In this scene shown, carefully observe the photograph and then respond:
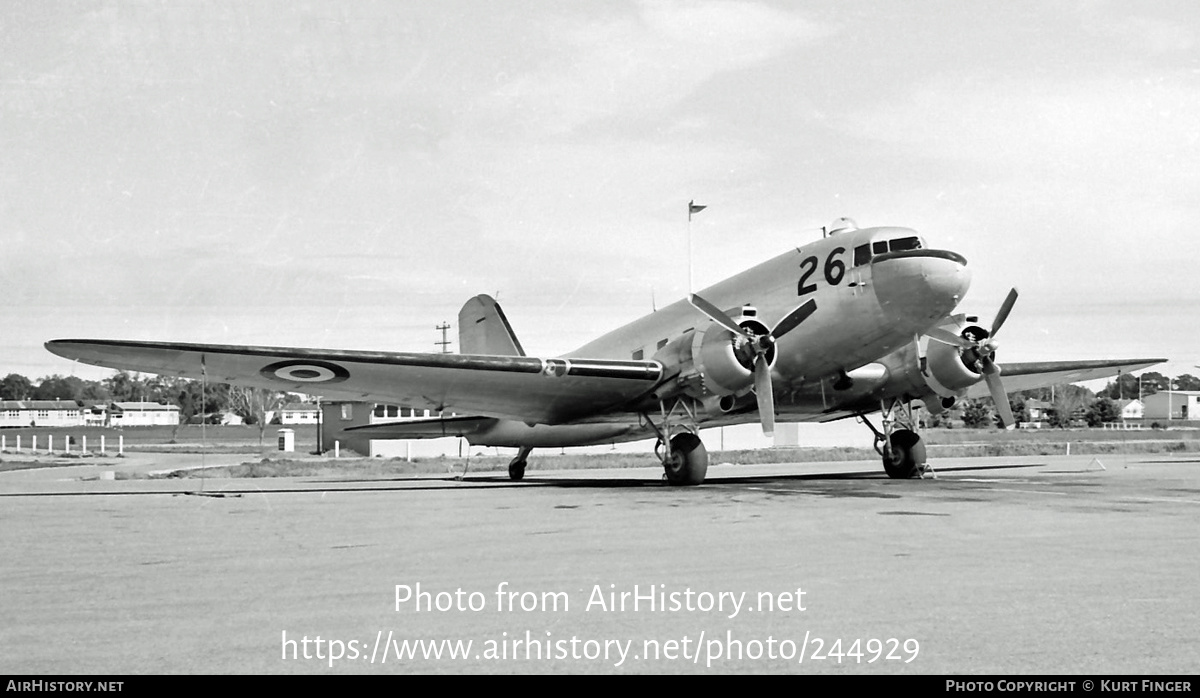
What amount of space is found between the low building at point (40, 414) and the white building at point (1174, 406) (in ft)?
538

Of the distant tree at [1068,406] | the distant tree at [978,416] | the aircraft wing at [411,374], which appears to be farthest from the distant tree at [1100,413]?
the aircraft wing at [411,374]

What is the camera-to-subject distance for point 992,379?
22844mm

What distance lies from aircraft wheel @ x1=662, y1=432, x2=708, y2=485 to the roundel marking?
23.2ft

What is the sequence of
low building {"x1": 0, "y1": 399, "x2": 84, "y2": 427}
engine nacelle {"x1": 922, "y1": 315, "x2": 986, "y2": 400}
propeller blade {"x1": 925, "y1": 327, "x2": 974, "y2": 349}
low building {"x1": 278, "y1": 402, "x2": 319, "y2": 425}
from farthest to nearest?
low building {"x1": 278, "y1": 402, "x2": 319, "y2": 425}
low building {"x1": 0, "y1": 399, "x2": 84, "y2": 427}
engine nacelle {"x1": 922, "y1": 315, "x2": 986, "y2": 400}
propeller blade {"x1": 925, "y1": 327, "x2": 974, "y2": 349}

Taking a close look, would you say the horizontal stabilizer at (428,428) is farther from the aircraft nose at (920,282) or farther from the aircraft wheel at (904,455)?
the aircraft nose at (920,282)

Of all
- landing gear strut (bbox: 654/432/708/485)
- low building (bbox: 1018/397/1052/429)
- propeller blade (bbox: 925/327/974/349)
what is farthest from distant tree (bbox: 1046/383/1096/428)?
landing gear strut (bbox: 654/432/708/485)

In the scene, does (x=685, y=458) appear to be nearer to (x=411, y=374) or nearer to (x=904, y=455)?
(x=411, y=374)

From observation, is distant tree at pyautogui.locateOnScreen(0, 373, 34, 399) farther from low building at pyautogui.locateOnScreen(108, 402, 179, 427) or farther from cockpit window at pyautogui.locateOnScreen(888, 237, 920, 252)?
cockpit window at pyautogui.locateOnScreen(888, 237, 920, 252)

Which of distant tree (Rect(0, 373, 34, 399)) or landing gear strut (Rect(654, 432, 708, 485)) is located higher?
distant tree (Rect(0, 373, 34, 399))

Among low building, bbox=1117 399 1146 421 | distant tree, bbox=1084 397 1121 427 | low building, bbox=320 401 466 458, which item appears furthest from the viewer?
low building, bbox=1117 399 1146 421

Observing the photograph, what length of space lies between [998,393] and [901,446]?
299 cm

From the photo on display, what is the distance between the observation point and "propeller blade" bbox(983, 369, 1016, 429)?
2212cm

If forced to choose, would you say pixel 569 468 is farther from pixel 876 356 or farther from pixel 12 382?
pixel 12 382

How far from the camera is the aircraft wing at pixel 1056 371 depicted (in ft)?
91.2
